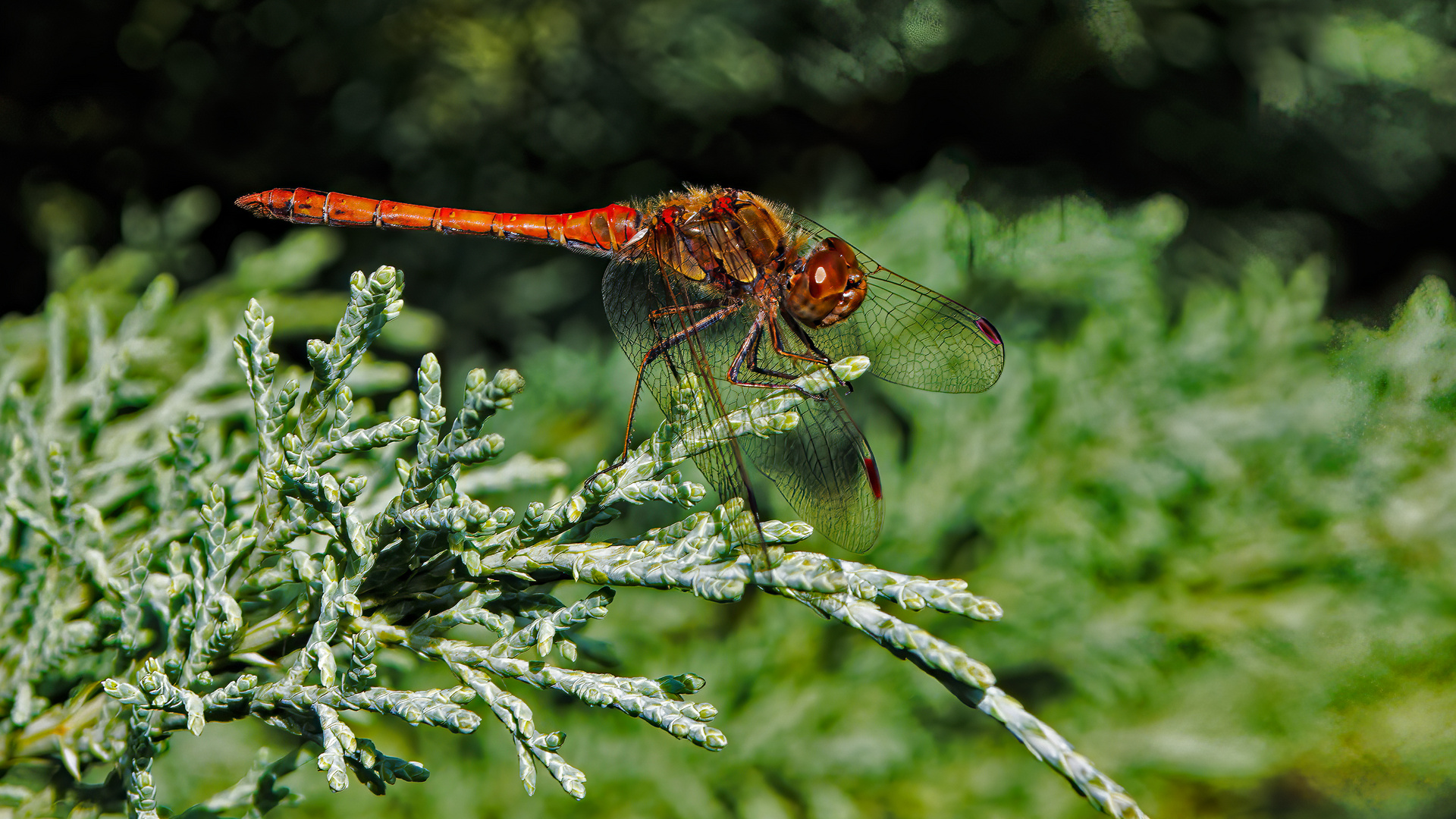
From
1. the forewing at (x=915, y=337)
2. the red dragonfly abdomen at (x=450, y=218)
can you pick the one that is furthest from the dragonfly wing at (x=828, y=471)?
the red dragonfly abdomen at (x=450, y=218)

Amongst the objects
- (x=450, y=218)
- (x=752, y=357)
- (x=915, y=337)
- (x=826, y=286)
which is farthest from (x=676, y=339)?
(x=450, y=218)

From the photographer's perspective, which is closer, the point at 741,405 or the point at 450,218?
the point at 741,405

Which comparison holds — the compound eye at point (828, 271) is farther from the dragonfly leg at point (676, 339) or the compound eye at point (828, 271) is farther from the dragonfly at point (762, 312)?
the dragonfly leg at point (676, 339)

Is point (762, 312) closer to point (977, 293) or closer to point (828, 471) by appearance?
point (828, 471)

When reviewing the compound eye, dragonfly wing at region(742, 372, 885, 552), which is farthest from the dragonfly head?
dragonfly wing at region(742, 372, 885, 552)

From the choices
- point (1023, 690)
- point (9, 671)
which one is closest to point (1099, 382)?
point (1023, 690)

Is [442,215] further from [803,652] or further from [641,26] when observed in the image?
[803,652]
